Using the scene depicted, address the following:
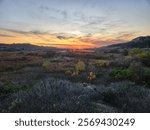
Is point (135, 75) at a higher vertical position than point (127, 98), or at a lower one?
higher

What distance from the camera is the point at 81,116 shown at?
4105 mm

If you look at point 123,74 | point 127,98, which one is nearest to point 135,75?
point 123,74

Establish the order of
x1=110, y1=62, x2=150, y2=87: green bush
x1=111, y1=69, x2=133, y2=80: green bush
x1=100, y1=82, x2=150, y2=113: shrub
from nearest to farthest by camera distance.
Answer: x1=100, y1=82, x2=150, y2=113: shrub
x1=110, y1=62, x2=150, y2=87: green bush
x1=111, y1=69, x2=133, y2=80: green bush

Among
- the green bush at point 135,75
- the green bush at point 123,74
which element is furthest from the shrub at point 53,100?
the green bush at point 123,74

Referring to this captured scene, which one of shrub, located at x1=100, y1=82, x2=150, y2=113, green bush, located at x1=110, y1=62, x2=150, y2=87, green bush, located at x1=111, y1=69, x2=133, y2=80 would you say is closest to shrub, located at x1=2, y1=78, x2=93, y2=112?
shrub, located at x1=100, y1=82, x2=150, y2=113

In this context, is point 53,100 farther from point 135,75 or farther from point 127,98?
point 135,75

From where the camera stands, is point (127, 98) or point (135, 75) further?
point (135, 75)

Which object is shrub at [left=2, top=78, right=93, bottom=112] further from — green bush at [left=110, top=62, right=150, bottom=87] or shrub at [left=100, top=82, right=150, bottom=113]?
green bush at [left=110, top=62, right=150, bottom=87]

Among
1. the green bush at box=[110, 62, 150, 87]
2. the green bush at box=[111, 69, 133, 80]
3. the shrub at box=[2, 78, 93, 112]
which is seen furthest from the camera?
the green bush at box=[111, 69, 133, 80]

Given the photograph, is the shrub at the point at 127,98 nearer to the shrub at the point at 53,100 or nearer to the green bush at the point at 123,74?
the shrub at the point at 53,100

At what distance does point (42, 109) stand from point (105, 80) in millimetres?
4333

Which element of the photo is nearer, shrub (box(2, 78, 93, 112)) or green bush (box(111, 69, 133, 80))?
shrub (box(2, 78, 93, 112))

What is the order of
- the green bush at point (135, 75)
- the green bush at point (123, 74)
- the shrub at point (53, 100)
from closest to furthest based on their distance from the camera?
the shrub at point (53, 100) < the green bush at point (135, 75) < the green bush at point (123, 74)

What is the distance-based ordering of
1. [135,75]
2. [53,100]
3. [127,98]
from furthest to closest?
[135,75] → [127,98] → [53,100]
